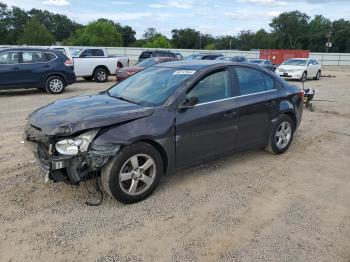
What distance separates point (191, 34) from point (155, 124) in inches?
4482

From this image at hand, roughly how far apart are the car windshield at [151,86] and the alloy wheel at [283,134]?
2.03 meters

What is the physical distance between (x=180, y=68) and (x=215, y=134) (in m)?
1.06

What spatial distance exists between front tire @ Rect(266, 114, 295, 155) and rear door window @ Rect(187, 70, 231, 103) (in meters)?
1.28

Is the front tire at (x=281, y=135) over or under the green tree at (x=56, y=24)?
under

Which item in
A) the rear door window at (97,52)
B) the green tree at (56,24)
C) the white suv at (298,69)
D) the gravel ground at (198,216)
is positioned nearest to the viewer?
the gravel ground at (198,216)

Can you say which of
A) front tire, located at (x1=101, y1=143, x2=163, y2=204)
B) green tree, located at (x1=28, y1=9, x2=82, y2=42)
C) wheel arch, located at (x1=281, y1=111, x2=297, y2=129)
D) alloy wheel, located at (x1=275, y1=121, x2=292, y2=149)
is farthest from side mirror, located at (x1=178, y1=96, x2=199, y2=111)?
green tree, located at (x1=28, y1=9, x2=82, y2=42)

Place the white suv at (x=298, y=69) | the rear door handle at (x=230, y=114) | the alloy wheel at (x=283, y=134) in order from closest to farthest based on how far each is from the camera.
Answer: the rear door handle at (x=230, y=114) < the alloy wheel at (x=283, y=134) < the white suv at (x=298, y=69)

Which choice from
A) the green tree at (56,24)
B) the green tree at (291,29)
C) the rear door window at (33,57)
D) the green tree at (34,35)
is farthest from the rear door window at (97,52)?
the green tree at (56,24)

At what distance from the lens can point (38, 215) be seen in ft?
12.6

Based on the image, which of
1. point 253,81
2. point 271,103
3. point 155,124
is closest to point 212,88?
point 253,81

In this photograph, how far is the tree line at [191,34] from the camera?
3654 inches

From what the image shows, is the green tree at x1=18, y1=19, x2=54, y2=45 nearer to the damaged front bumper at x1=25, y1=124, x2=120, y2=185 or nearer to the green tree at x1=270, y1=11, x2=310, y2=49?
the green tree at x1=270, y1=11, x2=310, y2=49

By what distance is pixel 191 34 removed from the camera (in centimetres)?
11362

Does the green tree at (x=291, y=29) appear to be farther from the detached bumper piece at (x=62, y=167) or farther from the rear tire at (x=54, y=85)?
the detached bumper piece at (x=62, y=167)
